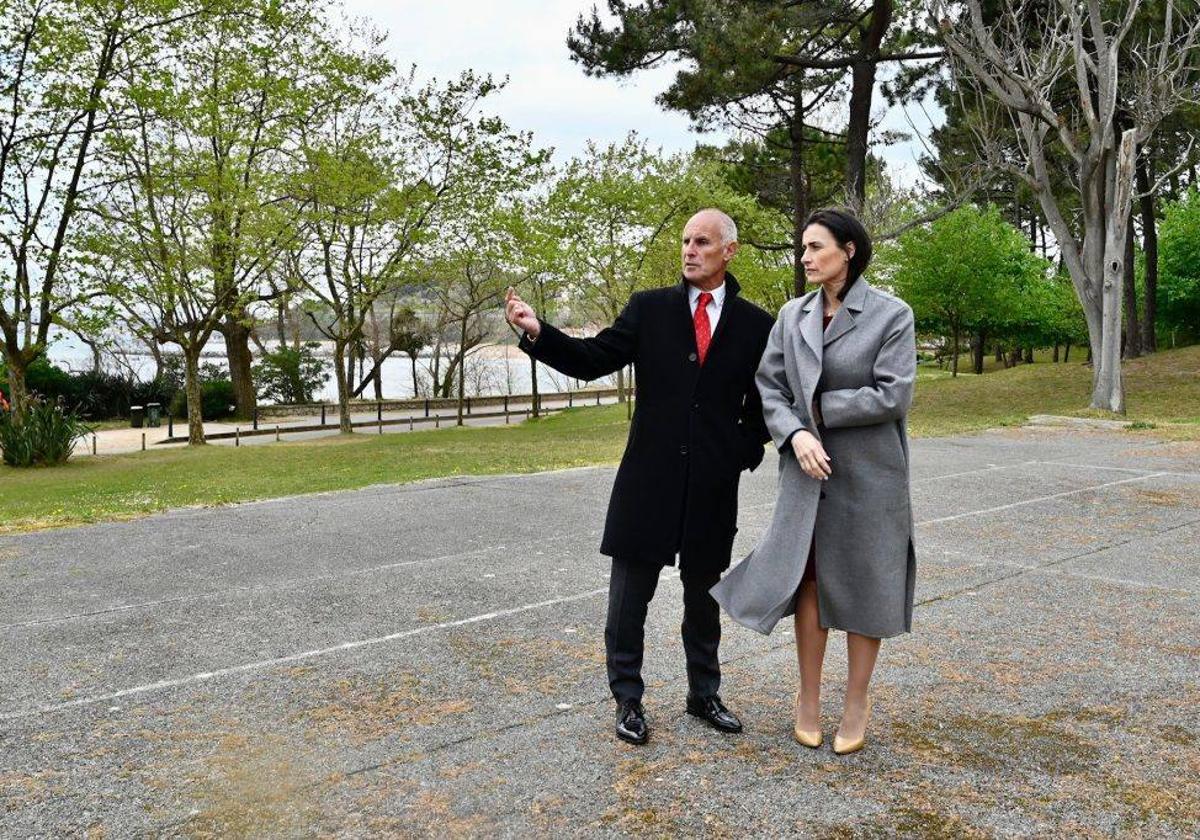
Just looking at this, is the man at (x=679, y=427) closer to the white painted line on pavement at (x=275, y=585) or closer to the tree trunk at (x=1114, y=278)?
the white painted line on pavement at (x=275, y=585)

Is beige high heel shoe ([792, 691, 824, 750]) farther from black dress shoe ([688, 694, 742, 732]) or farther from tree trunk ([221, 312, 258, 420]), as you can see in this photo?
tree trunk ([221, 312, 258, 420])

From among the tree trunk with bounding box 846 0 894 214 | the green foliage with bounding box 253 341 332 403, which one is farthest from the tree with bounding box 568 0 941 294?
the green foliage with bounding box 253 341 332 403

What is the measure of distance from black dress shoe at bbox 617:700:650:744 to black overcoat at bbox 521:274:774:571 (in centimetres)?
54

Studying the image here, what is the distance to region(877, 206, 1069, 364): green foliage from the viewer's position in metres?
39.7

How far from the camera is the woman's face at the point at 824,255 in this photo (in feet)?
10.8

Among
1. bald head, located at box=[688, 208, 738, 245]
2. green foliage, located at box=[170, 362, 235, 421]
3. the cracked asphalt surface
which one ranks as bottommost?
the cracked asphalt surface

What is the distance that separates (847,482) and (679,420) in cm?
63

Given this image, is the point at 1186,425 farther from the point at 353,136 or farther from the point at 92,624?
the point at 353,136

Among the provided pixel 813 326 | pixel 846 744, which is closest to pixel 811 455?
pixel 813 326

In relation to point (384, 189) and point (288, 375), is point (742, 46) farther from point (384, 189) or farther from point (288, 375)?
point (288, 375)

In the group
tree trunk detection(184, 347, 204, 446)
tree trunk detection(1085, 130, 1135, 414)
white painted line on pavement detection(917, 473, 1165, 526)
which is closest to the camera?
white painted line on pavement detection(917, 473, 1165, 526)

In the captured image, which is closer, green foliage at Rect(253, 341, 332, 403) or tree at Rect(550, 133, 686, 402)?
tree at Rect(550, 133, 686, 402)

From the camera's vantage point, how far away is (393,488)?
36.7 feet

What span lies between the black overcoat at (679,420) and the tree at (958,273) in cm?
3807
